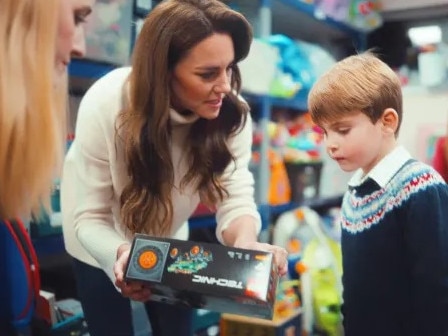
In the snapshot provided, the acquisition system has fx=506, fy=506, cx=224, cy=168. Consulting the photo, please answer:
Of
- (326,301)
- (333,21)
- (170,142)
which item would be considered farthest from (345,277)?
(333,21)

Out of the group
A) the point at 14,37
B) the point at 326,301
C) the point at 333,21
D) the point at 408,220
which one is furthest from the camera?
the point at 333,21

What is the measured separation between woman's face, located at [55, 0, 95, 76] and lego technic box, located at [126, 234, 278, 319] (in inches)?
9.3

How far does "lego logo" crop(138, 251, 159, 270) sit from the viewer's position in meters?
0.61

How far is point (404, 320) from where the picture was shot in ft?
2.30

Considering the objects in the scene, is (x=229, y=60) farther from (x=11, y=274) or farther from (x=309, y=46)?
(x=309, y=46)

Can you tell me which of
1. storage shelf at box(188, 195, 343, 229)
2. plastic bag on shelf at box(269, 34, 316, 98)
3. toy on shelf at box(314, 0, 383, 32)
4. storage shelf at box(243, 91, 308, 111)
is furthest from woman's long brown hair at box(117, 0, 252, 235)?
toy on shelf at box(314, 0, 383, 32)

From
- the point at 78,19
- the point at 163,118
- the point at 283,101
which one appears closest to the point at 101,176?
the point at 163,118

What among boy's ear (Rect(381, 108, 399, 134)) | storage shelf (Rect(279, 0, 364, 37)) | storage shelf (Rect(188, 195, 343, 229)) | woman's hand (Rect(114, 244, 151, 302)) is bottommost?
storage shelf (Rect(188, 195, 343, 229))

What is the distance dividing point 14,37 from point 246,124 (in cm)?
42

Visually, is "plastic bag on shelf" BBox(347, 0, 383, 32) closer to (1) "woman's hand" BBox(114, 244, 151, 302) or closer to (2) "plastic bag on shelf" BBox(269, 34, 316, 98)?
(2) "plastic bag on shelf" BBox(269, 34, 316, 98)

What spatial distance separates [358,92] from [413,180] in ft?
0.45

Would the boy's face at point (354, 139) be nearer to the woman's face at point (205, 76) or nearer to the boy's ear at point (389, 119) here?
the boy's ear at point (389, 119)

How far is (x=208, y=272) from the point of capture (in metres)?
0.59

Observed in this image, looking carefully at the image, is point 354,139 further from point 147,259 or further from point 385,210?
point 147,259
